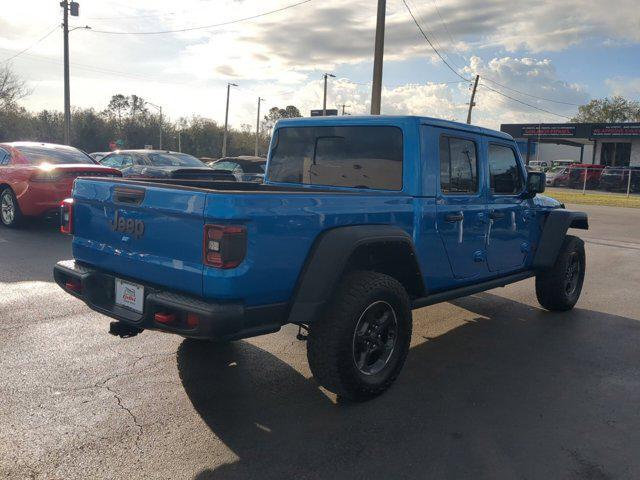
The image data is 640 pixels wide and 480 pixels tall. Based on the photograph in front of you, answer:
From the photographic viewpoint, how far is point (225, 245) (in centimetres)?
285

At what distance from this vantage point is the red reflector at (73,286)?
3.69 meters

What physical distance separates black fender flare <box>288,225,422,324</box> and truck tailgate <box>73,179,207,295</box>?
1.90 ft

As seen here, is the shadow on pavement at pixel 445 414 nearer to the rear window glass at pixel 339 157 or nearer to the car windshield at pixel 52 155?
the rear window glass at pixel 339 157

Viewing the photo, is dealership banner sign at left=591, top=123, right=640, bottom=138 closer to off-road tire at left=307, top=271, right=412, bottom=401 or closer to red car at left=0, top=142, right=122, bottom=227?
red car at left=0, top=142, right=122, bottom=227

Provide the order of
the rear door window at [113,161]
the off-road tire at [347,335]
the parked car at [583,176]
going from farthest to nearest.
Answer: the parked car at [583,176], the rear door window at [113,161], the off-road tire at [347,335]

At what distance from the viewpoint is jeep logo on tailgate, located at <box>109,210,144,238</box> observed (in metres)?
3.28

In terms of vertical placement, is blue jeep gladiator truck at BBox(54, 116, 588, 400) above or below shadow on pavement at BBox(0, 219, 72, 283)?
above

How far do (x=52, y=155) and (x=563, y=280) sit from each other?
8.42 meters

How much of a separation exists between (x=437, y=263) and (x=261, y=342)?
5.29 feet

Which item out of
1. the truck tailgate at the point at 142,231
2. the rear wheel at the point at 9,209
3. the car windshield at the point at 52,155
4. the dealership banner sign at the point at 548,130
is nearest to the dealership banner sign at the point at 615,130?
the dealership banner sign at the point at 548,130

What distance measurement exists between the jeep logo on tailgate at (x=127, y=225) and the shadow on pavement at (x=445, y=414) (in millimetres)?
1109

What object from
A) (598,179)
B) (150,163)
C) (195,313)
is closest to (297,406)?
(195,313)

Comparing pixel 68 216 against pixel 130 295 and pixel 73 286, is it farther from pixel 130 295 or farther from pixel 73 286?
pixel 130 295

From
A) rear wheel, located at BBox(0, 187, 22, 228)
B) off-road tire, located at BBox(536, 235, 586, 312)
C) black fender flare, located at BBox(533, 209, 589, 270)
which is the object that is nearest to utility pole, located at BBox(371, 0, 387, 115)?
rear wheel, located at BBox(0, 187, 22, 228)
